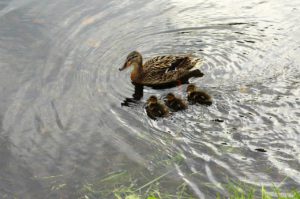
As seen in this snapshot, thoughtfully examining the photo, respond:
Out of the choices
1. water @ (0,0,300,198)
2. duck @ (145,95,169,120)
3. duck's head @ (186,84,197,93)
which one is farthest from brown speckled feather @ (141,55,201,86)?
duck @ (145,95,169,120)

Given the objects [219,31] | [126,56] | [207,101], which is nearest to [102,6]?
[126,56]

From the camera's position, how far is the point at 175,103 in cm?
638

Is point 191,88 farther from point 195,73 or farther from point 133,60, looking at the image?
point 133,60

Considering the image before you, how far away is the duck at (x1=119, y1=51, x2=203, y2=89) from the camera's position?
718 centimetres

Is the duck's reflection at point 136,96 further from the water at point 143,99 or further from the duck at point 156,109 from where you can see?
the duck at point 156,109

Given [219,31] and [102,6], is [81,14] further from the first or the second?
[219,31]

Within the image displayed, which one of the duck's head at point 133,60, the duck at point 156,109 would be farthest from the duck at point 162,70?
the duck at point 156,109

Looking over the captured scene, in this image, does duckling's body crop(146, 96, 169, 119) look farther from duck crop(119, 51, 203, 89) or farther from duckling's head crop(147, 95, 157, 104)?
duck crop(119, 51, 203, 89)

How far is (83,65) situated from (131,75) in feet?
2.50

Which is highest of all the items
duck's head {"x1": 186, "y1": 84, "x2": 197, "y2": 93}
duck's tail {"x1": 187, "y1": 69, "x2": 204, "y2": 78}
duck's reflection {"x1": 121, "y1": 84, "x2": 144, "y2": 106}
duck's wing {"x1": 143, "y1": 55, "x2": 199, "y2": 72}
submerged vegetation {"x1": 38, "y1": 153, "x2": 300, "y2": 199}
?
duck's wing {"x1": 143, "y1": 55, "x2": 199, "y2": 72}

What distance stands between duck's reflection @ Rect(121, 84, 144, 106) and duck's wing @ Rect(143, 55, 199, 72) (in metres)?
0.30

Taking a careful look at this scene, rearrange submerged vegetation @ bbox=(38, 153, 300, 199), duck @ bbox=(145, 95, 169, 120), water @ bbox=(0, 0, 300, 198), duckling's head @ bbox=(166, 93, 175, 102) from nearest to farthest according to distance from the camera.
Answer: submerged vegetation @ bbox=(38, 153, 300, 199)
water @ bbox=(0, 0, 300, 198)
duck @ bbox=(145, 95, 169, 120)
duckling's head @ bbox=(166, 93, 175, 102)

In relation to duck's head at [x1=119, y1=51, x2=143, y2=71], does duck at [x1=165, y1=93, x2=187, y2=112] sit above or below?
below

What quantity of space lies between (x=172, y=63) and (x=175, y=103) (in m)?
1.01
